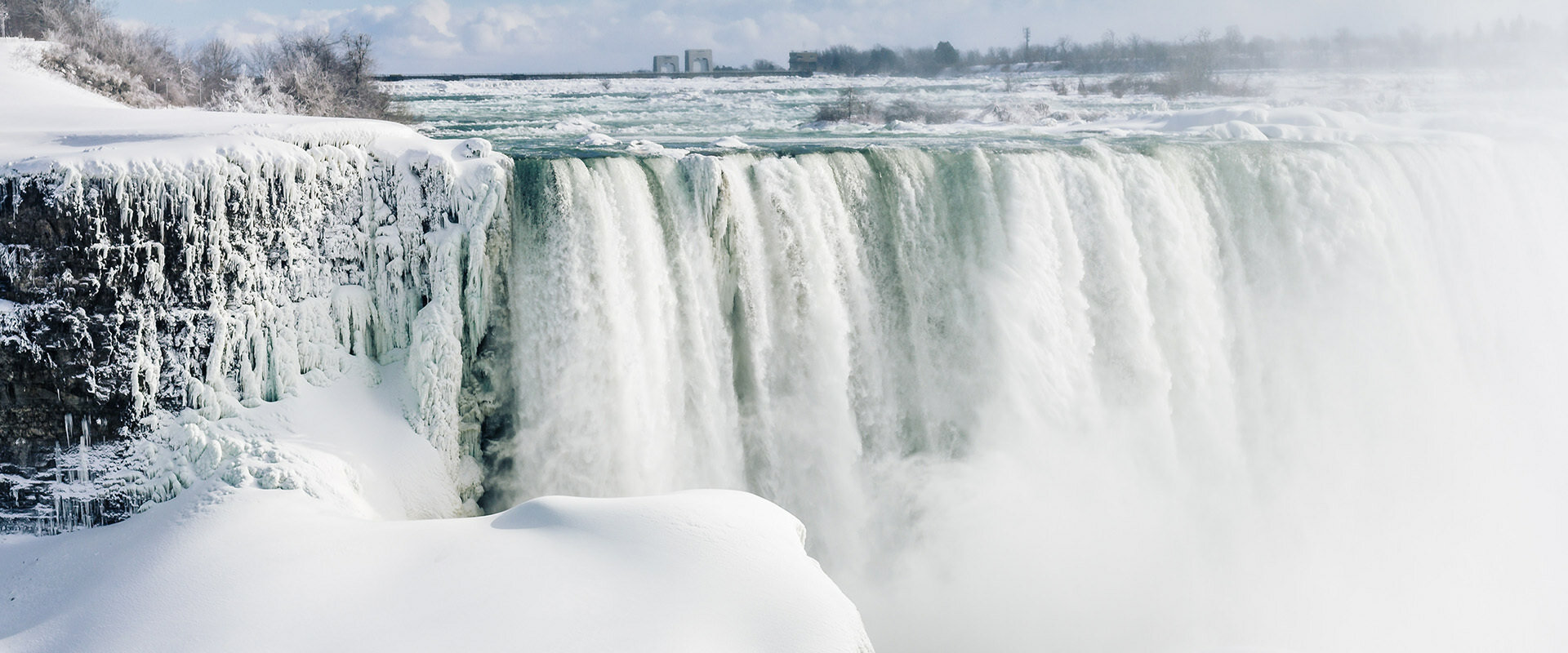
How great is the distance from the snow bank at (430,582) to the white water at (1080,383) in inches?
95.3

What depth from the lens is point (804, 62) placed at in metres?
49.7

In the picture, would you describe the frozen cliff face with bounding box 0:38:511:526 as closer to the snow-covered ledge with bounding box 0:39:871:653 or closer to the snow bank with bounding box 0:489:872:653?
the snow-covered ledge with bounding box 0:39:871:653

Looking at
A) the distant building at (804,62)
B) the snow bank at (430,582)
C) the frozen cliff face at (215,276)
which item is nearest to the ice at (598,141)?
the frozen cliff face at (215,276)

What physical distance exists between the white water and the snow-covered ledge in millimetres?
1015

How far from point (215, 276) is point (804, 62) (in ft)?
146

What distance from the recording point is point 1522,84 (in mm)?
→ 30531

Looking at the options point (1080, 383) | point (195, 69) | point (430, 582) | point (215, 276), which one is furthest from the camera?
point (195, 69)

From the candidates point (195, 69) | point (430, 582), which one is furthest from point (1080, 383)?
point (195, 69)

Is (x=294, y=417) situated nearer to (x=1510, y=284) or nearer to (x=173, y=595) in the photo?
(x=173, y=595)

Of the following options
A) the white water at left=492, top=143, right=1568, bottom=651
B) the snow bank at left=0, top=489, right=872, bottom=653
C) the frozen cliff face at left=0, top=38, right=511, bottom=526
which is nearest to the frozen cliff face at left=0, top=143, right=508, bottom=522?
the frozen cliff face at left=0, top=38, right=511, bottom=526

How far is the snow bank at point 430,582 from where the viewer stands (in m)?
5.76

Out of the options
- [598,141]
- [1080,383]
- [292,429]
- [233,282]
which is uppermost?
[598,141]

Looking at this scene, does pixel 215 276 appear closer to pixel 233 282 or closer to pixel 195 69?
pixel 233 282

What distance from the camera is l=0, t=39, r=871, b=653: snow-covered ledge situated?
19.5 feet
